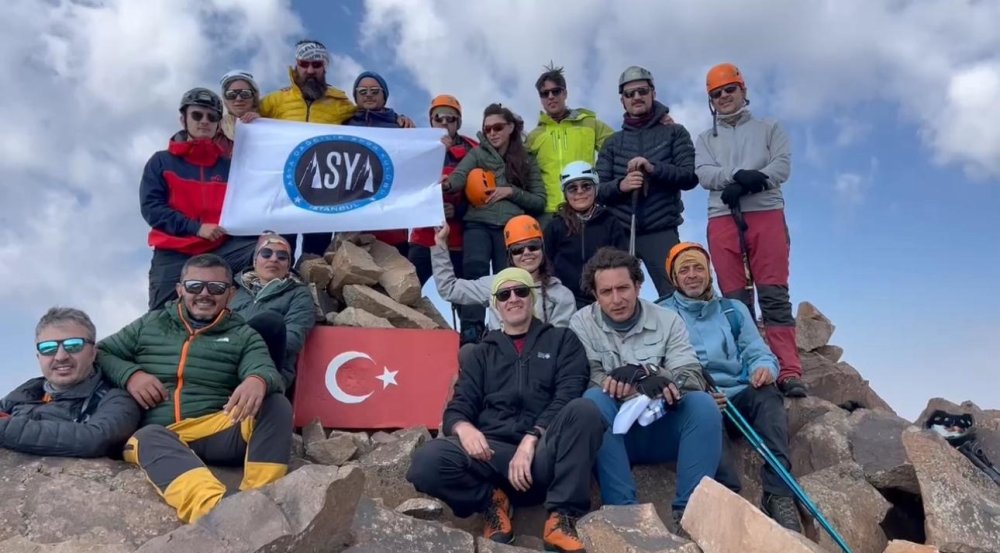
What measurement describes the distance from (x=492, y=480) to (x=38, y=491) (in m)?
2.98

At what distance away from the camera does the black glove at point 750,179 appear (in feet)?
26.3

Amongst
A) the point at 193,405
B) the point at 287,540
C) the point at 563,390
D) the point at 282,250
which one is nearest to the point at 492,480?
the point at 563,390

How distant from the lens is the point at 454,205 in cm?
955

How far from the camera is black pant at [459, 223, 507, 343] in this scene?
340 inches

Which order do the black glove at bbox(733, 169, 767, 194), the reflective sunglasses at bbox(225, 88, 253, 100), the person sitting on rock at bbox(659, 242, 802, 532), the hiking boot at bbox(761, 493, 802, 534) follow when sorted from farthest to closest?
1. the reflective sunglasses at bbox(225, 88, 253, 100)
2. the black glove at bbox(733, 169, 767, 194)
3. the person sitting on rock at bbox(659, 242, 802, 532)
4. the hiking boot at bbox(761, 493, 802, 534)

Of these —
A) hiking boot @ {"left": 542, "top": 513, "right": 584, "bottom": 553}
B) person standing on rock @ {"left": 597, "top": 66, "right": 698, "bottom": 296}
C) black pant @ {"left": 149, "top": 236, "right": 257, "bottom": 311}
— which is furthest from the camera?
person standing on rock @ {"left": 597, "top": 66, "right": 698, "bottom": 296}

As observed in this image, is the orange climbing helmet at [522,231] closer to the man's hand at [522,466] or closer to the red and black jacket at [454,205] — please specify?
the red and black jacket at [454,205]

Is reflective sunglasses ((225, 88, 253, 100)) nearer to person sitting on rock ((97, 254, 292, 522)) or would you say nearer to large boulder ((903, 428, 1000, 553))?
person sitting on rock ((97, 254, 292, 522))

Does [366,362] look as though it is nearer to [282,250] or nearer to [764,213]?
[282,250]

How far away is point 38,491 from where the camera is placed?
5.41 metres

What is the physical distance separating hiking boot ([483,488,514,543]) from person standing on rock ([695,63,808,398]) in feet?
10.8

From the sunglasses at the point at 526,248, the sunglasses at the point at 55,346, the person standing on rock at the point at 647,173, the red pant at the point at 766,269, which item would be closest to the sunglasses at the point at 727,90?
the person standing on rock at the point at 647,173

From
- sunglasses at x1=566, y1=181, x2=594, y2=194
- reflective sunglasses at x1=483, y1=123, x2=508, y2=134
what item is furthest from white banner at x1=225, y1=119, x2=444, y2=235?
sunglasses at x1=566, y1=181, x2=594, y2=194

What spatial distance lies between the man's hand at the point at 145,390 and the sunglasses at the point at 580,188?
4.25 meters
